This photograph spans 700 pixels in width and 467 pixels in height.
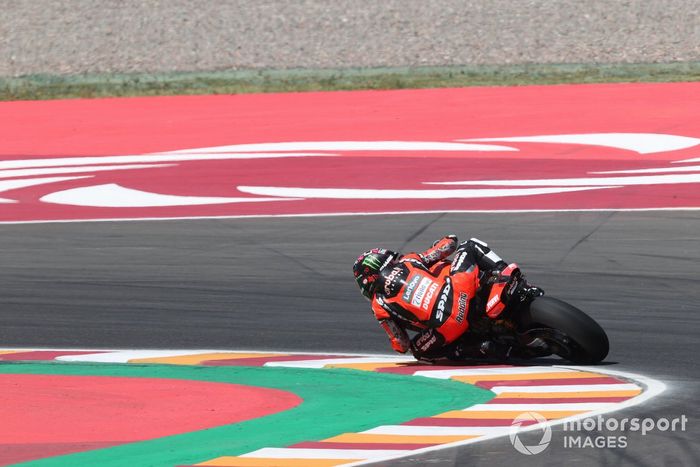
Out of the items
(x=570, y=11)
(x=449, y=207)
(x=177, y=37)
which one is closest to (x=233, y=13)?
(x=177, y=37)

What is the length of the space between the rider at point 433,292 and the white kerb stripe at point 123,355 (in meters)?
1.60

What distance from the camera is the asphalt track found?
412 inches

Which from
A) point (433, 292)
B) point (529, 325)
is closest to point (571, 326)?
point (529, 325)

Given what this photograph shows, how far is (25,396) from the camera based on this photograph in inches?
385

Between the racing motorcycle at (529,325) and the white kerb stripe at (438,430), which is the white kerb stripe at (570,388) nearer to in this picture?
the racing motorcycle at (529,325)

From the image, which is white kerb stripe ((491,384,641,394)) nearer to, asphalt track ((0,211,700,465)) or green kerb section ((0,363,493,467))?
green kerb section ((0,363,493,467))

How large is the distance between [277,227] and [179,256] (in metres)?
2.02

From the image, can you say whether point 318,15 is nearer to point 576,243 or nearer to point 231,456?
point 576,243

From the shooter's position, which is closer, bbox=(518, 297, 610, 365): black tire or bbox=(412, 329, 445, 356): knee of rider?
bbox=(518, 297, 610, 365): black tire

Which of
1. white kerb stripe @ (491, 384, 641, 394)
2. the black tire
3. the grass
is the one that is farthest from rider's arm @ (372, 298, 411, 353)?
the grass

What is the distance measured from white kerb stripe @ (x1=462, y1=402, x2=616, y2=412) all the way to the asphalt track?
0.27m

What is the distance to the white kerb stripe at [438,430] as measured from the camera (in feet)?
27.1

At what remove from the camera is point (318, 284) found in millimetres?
14570

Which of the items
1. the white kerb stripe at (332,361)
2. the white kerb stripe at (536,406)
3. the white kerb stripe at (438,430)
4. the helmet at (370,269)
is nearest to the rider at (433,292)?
the helmet at (370,269)
